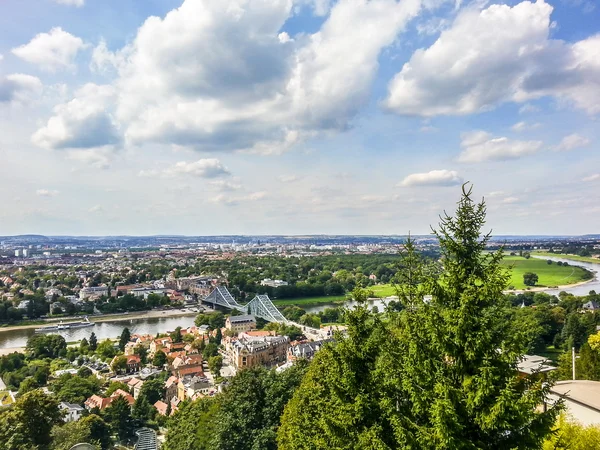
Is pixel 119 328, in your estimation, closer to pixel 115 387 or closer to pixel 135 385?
pixel 135 385

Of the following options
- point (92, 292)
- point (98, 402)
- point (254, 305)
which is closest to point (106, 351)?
point (98, 402)

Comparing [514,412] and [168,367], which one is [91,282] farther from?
[514,412]

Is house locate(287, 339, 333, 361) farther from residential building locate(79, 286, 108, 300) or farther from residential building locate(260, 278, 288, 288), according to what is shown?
→ residential building locate(79, 286, 108, 300)

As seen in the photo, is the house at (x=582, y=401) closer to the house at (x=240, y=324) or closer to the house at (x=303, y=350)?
the house at (x=303, y=350)

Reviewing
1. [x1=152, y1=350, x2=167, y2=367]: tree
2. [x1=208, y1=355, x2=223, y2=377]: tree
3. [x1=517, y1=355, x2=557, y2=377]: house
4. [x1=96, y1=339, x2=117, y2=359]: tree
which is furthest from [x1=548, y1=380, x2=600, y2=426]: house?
[x1=96, y1=339, x2=117, y2=359]: tree

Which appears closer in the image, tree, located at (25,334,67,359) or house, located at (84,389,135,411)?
house, located at (84,389,135,411)

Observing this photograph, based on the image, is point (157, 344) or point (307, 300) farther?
point (307, 300)
